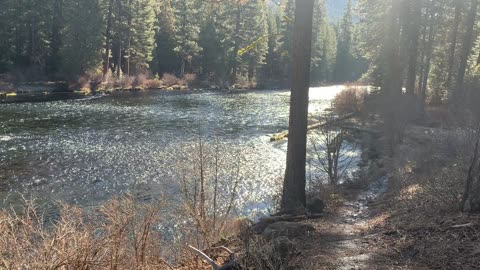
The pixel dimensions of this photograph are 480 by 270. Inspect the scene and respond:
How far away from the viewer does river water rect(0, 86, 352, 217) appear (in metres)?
12.5

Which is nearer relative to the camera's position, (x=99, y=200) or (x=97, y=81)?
(x=99, y=200)

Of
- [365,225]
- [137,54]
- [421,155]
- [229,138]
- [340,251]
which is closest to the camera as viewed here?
[340,251]

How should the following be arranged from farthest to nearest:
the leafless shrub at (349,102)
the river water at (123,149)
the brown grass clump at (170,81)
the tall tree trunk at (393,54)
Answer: the brown grass clump at (170,81) → the leafless shrub at (349,102) → the tall tree trunk at (393,54) → the river water at (123,149)

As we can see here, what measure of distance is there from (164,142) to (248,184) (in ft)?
23.7

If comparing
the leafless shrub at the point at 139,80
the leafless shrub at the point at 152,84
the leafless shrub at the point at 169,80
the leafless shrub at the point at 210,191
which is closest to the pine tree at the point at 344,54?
the leafless shrub at the point at 169,80

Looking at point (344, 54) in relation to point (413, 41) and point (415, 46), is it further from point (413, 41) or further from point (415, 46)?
point (415, 46)

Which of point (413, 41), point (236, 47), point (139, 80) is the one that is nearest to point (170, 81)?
point (139, 80)

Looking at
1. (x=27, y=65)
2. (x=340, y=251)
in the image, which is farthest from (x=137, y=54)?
(x=340, y=251)

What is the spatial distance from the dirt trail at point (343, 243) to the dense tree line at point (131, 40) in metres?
25.7

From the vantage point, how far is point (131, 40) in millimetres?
54375

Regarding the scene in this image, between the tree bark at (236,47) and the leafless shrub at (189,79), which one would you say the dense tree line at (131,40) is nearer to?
the tree bark at (236,47)

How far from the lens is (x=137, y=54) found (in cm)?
5428

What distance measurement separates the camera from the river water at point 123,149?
12.5 m

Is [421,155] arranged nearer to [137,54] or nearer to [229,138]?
[229,138]
